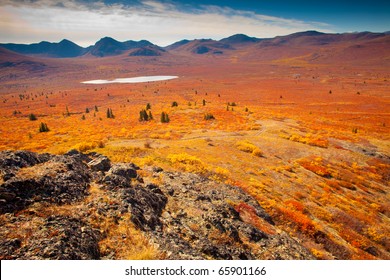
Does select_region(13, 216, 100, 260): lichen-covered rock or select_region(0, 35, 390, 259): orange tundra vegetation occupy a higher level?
select_region(13, 216, 100, 260): lichen-covered rock

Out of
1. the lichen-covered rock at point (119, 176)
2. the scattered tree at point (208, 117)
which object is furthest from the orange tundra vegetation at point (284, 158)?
the lichen-covered rock at point (119, 176)

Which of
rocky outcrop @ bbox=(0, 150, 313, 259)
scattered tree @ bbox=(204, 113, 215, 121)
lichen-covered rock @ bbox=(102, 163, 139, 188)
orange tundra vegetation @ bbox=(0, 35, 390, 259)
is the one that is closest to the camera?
rocky outcrop @ bbox=(0, 150, 313, 259)

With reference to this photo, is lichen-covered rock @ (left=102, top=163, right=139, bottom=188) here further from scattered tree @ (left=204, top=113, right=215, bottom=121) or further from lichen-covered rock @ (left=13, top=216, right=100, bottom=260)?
scattered tree @ (left=204, top=113, right=215, bottom=121)

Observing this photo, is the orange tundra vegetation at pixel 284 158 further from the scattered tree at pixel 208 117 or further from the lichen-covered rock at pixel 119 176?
the lichen-covered rock at pixel 119 176

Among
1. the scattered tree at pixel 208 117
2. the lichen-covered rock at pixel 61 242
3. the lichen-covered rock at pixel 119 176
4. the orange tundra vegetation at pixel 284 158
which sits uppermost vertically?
the lichen-covered rock at pixel 61 242

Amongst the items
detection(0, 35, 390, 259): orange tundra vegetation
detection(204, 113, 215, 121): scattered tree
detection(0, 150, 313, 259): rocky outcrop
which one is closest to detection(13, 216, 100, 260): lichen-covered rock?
detection(0, 150, 313, 259): rocky outcrop

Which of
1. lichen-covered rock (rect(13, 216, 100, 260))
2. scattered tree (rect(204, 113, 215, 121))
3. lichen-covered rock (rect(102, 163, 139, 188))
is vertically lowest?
scattered tree (rect(204, 113, 215, 121))

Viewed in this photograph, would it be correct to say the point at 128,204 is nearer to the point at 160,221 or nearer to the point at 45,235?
the point at 160,221

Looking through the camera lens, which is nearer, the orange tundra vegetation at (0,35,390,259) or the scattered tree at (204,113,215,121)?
the orange tundra vegetation at (0,35,390,259)

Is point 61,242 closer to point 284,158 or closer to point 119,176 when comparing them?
point 119,176
